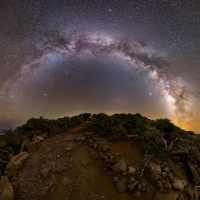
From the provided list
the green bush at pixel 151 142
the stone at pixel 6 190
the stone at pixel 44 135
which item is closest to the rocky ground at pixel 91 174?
the stone at pixel 6 190

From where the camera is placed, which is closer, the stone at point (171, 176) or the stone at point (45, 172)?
the stone at point (45, 172)

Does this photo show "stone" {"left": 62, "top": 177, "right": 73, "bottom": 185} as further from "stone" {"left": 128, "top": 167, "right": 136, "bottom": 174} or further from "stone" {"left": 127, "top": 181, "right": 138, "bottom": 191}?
"stone" {"left": 128, "top": 167, "right": 136, "bottom": 174}

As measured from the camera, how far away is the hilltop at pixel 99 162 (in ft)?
29.7

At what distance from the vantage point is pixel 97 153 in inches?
441

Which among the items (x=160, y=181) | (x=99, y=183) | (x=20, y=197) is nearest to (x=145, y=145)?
(x=160, y=181)

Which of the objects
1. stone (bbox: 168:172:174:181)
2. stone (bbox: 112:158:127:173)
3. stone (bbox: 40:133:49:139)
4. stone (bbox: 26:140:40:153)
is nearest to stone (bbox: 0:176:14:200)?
stone (bbox: 26:140:40:153)

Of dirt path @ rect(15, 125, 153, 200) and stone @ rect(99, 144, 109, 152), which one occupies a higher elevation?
stone @ rect(99, 144, 109, 152)

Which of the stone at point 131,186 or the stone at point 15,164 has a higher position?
the stone at point 131,186

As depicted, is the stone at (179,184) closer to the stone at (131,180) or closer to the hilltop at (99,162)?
the hilltop at (99,162)

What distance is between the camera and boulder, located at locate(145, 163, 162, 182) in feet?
31.7

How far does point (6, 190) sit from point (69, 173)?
10.5 feet

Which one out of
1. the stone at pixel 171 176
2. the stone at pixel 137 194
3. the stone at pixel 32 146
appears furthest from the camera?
the stone at pixel 32 146

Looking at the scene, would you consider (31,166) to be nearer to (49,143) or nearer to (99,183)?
(49,143)

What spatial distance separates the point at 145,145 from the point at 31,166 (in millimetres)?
7253
